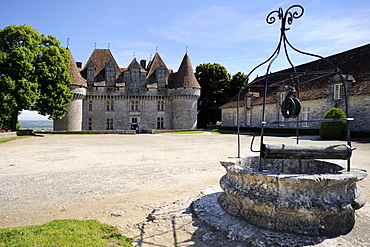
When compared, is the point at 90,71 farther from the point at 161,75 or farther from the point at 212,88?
the point at 212,88

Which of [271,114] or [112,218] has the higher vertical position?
[271,114]

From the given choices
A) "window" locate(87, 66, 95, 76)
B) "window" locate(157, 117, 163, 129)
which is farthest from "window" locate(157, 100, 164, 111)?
"window" locate(87, 66, 95, 76)

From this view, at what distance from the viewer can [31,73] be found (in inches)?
941

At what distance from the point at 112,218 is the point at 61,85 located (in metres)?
24.9

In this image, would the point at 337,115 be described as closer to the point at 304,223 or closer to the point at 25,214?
the point at 304,223

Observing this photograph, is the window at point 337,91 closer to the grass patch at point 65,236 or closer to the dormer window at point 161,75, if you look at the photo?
the dormer window at point 161,75

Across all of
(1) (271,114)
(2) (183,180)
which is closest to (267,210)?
(2) (183,180)

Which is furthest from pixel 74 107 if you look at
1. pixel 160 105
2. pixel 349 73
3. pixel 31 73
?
pixel 349 73

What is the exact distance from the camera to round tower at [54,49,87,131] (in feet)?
101

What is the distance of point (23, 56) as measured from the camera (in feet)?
73.4

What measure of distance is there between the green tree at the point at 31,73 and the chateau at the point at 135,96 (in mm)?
8324

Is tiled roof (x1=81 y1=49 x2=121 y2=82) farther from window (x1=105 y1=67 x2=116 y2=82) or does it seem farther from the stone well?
the stone well

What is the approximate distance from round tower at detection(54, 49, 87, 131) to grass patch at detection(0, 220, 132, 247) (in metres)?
30.1

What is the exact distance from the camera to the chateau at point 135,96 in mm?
36000
